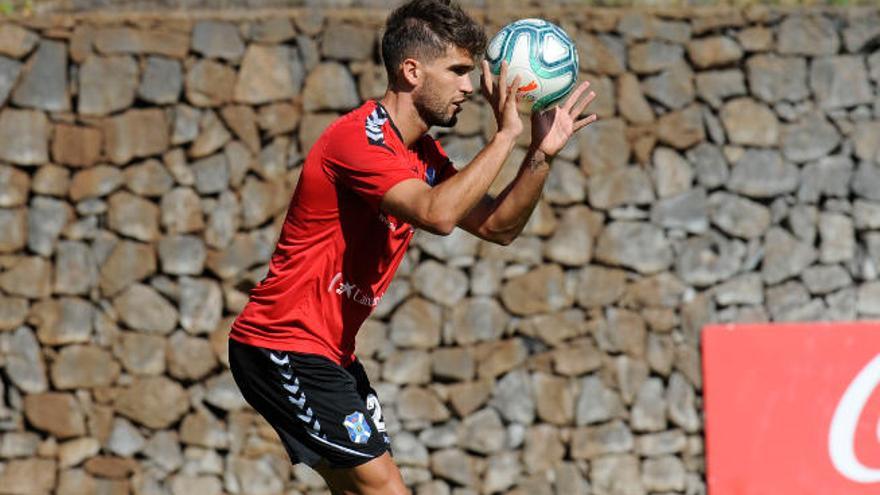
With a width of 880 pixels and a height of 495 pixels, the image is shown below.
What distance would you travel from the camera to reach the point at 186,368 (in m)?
8.99

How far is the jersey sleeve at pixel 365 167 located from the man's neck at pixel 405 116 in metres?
0.20

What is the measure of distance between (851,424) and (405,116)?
2482 mm

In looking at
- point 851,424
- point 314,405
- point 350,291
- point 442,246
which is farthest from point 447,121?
point 442,246

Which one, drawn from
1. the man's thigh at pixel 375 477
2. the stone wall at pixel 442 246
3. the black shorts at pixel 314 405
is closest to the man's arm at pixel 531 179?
the black shorts at pixel 314 405

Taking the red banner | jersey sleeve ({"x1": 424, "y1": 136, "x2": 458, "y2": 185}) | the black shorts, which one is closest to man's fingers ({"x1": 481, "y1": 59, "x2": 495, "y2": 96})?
jersey sleeve ({"x1": 424, "y1": 136, "x2": 458, "y2": 185})

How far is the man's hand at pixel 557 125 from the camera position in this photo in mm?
4785

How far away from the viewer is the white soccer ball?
4.86 metres

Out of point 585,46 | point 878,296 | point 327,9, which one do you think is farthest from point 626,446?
point 327,9

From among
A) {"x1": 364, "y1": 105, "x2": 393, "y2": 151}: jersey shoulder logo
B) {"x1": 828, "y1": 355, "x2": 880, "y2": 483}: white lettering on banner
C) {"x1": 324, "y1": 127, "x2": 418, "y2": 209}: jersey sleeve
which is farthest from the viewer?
{"x1": 828, "y1": 355, "x2": 880, "y2": 483}: white lettering on banner

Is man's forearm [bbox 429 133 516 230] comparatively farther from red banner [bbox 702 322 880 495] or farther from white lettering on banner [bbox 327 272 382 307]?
red banner [bbox 702 322 880 495]

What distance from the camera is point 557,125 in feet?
15.8

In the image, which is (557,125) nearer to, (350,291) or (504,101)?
(504,101)

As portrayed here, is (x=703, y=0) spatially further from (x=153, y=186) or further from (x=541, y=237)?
(x=153, y=186)

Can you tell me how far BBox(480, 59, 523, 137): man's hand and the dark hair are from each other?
0.59ft
